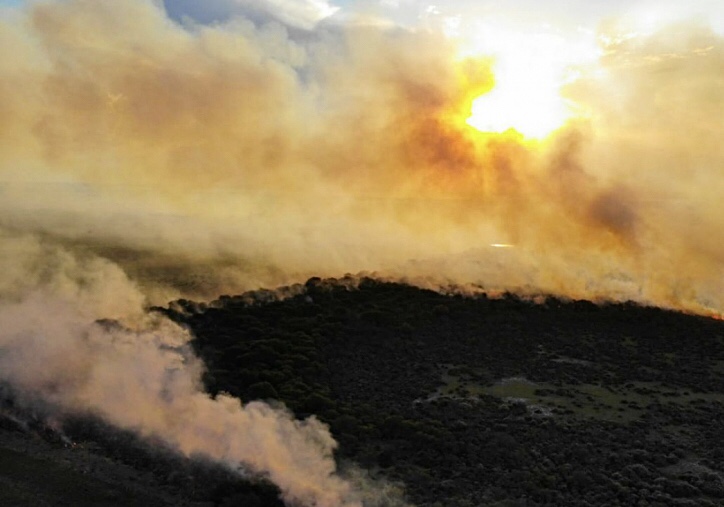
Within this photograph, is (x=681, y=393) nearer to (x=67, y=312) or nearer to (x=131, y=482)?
(x=131, y=482)

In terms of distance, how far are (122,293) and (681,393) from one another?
1880 inches

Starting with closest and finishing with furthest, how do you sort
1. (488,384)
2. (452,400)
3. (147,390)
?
(147,390) < (452,400) < (488,384)

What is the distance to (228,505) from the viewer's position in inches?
1127

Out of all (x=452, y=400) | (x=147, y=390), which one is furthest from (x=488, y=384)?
(x=147, y=390)

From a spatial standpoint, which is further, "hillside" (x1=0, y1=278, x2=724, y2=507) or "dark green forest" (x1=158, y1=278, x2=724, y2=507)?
"dark green forest" (x1=158, y1=278, x2=724, y2=507)

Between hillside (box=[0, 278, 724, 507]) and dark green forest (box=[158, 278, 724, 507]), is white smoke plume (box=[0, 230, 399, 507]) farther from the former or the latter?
dark green forest (box=[158, 278, 724, 507])

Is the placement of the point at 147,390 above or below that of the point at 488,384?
below

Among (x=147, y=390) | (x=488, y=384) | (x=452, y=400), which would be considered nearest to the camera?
(x=147, y=390)

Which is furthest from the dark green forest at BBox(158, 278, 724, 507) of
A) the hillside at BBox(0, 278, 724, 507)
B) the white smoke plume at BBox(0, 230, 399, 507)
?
the white smoke plume at BBox(0, 230, 399, 507)

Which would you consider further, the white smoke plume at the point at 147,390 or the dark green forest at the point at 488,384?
the dark green forest at the point at 488,384

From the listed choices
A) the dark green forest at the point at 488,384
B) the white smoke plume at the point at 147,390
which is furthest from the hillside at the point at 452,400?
the white smoke plume at the point at 147,390

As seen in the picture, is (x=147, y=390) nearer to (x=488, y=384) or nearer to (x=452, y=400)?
(x=452, y=400)

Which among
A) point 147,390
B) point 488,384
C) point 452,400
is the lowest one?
point 147,390

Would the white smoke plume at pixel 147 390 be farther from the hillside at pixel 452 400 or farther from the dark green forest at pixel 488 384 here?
the dark green forest at pixel 488 384
